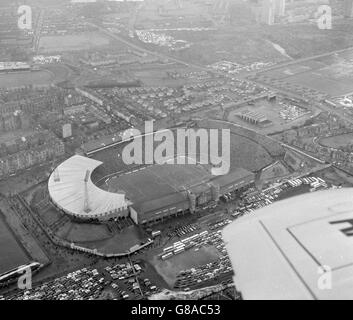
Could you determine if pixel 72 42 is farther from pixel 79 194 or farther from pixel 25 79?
pixel 79 194

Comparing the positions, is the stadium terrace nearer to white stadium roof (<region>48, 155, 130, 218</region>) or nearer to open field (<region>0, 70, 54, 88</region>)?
white stadium roof (<region>48, 155, 130, 218</region>)

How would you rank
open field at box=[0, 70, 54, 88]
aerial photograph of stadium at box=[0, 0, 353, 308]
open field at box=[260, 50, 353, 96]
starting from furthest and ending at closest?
open field at box=[260, 50, 353, 96] < open field at box=[0, 70, 54, 88] < aerial photograph of stadium at box=[0, 0, 353, 308]

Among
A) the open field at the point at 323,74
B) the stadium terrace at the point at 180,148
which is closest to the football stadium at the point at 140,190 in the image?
the stadium terrace at the point at 180,148

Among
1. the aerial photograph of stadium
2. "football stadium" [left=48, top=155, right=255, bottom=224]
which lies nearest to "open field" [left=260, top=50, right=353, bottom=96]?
the aerial photograph of stadium

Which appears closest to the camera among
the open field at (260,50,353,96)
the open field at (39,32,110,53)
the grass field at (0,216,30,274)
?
the grass field at (0,216,30,274)

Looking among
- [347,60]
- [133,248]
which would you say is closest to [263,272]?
[133,248]

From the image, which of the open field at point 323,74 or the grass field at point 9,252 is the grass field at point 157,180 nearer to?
the grass field at point 9,252

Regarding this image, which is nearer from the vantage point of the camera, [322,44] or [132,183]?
[132,183]
